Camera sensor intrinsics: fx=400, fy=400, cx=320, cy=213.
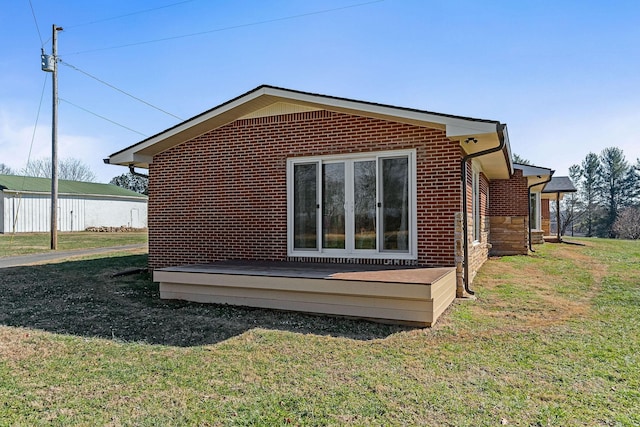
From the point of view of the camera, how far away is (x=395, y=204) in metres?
6.79

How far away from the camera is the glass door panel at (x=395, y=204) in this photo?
672cm

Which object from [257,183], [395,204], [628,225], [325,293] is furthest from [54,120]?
[628,225]

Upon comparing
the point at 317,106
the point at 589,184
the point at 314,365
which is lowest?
the point at 314,365

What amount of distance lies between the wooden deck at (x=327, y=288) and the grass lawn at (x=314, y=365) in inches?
7.6

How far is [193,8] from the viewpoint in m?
12.5

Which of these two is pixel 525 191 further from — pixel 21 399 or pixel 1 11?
pixel 1 11

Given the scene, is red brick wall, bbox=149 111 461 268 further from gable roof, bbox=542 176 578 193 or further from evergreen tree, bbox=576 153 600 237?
evergreen tree, bbox=576 153 600 237

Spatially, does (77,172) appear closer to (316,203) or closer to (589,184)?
(316,203)

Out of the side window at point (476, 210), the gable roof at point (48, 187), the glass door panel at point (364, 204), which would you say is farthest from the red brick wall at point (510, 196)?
the gable roof at point (48, 187)

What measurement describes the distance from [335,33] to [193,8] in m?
4.86

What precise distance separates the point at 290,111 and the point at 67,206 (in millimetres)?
26958

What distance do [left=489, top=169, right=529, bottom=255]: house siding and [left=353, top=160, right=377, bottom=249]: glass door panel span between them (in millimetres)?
8263

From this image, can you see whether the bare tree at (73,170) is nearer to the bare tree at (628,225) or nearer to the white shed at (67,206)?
the white shed at (67,206)

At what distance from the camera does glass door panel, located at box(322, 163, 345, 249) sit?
715 cm
